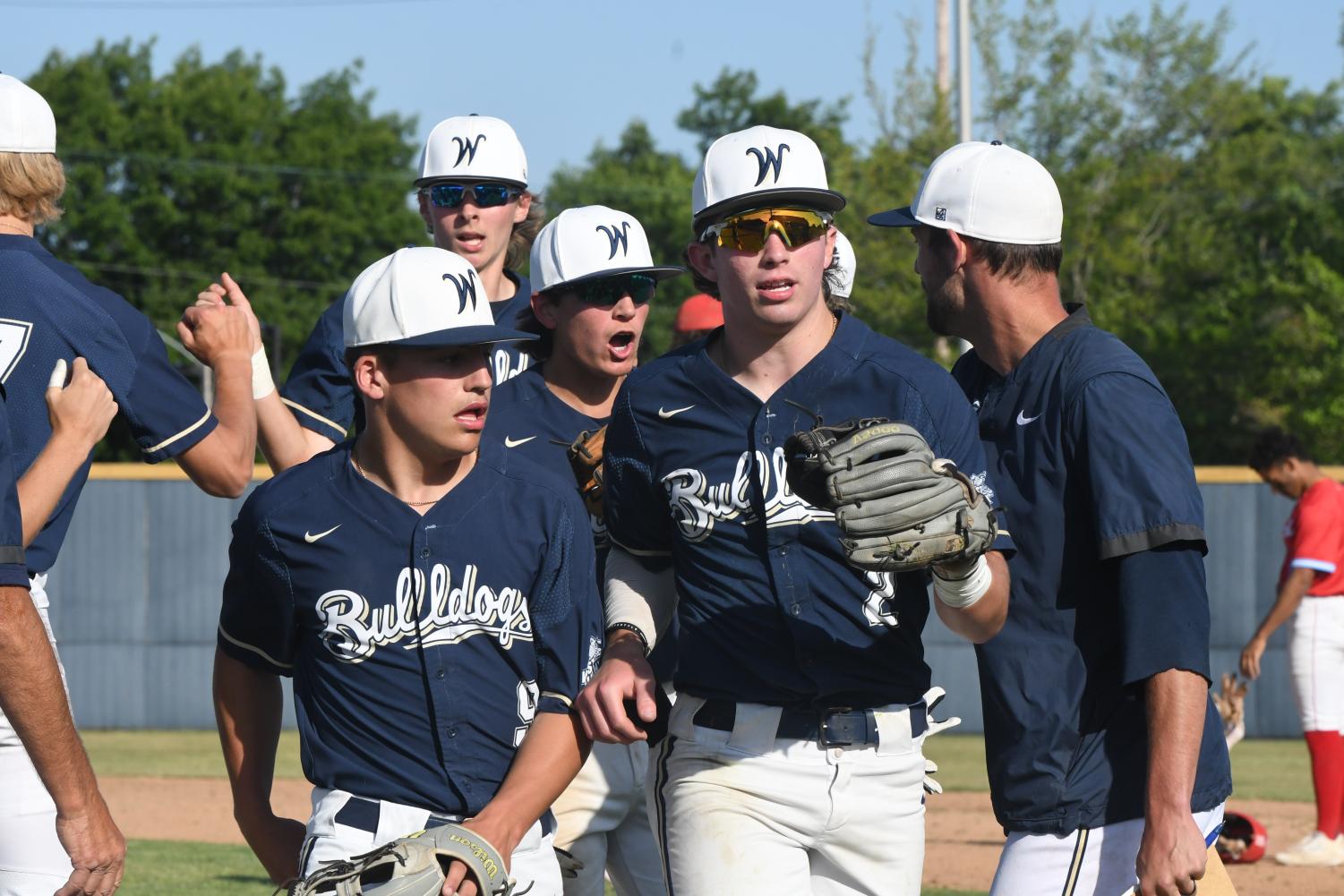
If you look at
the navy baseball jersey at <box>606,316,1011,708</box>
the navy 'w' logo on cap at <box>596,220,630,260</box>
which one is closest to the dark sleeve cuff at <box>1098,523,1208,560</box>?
the navy baseball jersey at <box>606,316,1011,708</box>

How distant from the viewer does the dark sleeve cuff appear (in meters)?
3.52

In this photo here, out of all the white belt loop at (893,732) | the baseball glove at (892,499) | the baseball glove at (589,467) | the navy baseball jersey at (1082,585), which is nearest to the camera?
the baseball glove at (892,499)

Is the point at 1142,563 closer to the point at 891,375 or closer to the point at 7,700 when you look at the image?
the point at 891,375

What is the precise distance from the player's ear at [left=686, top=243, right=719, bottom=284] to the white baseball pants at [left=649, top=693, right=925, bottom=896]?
1.03 metres

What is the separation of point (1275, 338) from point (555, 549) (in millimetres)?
31443

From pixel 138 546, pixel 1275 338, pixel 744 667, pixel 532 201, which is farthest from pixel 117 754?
pixel 1275 338

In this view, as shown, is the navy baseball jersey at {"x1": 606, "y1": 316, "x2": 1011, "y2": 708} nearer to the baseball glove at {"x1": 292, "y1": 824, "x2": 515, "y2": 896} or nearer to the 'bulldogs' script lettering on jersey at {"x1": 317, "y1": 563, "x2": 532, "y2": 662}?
the 'bulldogs' script lettering on jersey at {"x1": 317, "y1": 563, "x2": 532, "y2": 662}

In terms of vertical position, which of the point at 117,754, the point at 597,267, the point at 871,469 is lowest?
the point at 117,754

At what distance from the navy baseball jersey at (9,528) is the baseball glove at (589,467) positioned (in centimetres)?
154

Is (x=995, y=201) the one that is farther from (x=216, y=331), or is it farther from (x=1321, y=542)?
(x=1321, y=542)

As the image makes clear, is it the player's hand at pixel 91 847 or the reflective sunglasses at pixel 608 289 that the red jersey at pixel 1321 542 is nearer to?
the reflective sunglasses at pixel 608 289

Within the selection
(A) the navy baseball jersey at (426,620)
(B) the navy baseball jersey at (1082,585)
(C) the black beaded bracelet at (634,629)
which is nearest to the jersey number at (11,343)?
(A) the navy baseball jersey at (426,620)

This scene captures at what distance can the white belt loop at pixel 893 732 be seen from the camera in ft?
12.1

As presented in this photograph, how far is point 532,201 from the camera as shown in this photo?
20.7 feet
